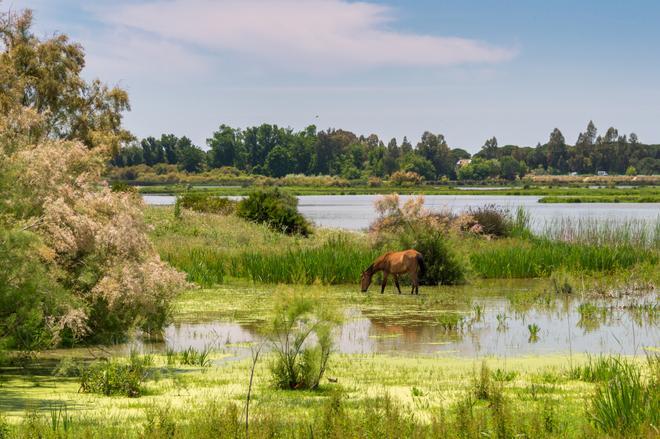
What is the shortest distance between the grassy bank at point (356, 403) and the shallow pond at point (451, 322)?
1336 mm

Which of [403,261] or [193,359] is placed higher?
[403,261]

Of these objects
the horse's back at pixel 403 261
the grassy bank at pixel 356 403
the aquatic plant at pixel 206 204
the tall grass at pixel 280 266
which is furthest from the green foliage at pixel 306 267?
the aquatic plant at pixel 206 204

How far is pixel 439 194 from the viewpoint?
443 ft

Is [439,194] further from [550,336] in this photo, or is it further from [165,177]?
[550,336]

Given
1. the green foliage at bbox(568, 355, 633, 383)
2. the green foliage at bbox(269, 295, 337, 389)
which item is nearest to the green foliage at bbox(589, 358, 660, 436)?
the green foliage at bbox(568, 355, 633, 383)

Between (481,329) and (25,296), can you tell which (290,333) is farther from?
(25,296)

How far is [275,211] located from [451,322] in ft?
85.5

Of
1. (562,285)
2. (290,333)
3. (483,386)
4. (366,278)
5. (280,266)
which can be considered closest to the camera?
(483,386)

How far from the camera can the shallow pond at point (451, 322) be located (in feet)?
54.5

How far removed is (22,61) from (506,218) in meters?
24.9

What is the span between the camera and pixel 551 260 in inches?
1145

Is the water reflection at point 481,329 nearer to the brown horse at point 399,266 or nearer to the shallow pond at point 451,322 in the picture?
the shallow pond at point 451,322

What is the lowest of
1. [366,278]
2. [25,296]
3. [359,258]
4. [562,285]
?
[562,285]

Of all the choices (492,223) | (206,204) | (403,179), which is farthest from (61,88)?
A: (403,179)
